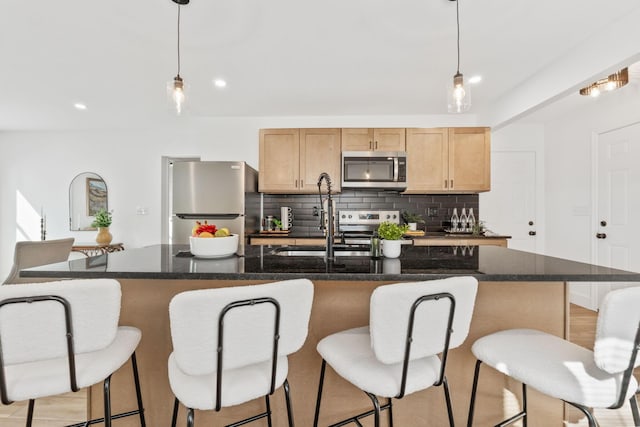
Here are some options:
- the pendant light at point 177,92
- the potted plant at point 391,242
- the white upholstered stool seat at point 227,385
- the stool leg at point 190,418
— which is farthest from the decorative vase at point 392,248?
the pendant light at point 177,92

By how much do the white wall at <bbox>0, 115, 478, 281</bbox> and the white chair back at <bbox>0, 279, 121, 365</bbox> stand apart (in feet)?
11.5

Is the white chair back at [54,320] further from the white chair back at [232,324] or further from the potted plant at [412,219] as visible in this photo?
the potted plant at [412,219]

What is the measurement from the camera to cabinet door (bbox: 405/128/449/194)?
3746 millimetres

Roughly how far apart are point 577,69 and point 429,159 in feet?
5.18

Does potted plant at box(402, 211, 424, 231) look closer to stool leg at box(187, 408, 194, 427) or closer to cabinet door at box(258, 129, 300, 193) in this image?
cabinet door at box(258, 129, 300, 193)

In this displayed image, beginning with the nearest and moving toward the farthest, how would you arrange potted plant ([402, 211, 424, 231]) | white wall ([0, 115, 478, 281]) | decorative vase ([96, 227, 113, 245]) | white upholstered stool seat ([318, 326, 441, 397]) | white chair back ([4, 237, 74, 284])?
white upholstered stool seat ([318, 326, 441, 397]), white chair back ([4, 237, 74, 284]), potted plant ([402, 211, 424, 231]), decorative vase ([96, 227, 113, 245]), white wall ([0, 115, 478, 281])

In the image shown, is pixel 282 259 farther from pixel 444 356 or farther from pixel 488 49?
pixel 488 49

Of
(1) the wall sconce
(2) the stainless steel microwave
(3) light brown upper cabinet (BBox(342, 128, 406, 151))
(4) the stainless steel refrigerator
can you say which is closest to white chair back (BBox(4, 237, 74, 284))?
(4) the stainless steel refrigerator

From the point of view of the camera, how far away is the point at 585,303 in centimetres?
370

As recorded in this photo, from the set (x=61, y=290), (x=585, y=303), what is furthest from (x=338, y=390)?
(x=585, y=303)

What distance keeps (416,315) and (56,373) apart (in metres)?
1.13

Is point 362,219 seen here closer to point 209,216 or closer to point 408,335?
point 209,216

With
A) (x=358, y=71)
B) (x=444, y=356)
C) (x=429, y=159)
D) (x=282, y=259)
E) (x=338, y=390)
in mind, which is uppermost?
(x=358, y=71)

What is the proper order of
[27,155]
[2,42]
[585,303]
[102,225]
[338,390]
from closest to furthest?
[338,390] → [2,42] → [585,303] → [102,225] → [27,155]
